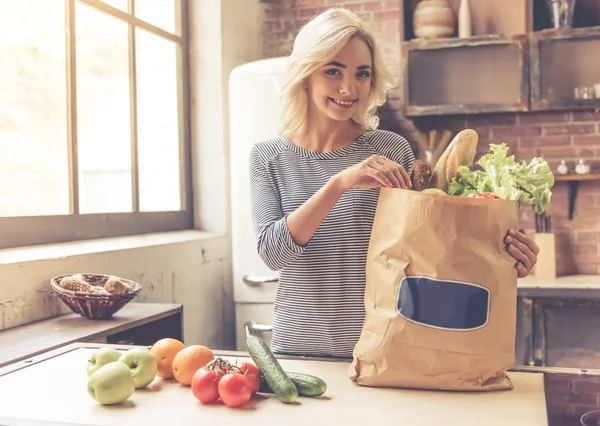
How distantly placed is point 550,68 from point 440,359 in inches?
99.6

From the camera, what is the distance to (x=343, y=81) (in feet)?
4.98

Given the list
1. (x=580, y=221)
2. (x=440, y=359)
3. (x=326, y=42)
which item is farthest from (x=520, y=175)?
(x=580, y=221)

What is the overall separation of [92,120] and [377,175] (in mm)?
1889

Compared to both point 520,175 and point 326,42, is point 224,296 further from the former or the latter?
point 520,175

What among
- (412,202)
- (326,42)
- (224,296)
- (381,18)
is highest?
(381,18)

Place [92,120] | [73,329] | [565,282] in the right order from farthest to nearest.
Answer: [565,282] → [92,120] → [73,329]

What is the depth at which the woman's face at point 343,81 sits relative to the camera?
1.52m

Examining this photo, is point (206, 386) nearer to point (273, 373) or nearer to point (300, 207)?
point (273, 373)

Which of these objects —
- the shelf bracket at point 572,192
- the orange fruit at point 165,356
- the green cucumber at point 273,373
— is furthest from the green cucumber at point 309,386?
the shelf bracket at point 572,192

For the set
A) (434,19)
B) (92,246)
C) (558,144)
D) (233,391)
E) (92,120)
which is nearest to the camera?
(233,391)

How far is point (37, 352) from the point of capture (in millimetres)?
1560

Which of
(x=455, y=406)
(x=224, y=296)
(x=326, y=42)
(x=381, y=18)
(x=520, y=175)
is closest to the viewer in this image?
(x=455, y=406)

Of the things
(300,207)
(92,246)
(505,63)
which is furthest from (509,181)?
(505,63)

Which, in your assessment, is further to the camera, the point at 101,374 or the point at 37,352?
the point at 37,352
